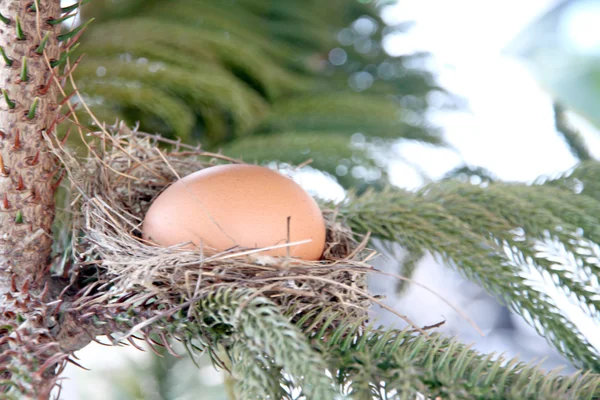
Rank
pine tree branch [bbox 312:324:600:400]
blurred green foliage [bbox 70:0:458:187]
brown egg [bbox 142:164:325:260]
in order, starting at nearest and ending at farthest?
pine tree branch [bbox 312:324:600:400] → brown egg [bbox 142:164:325:260] → blurred green foliage [bbox 70:0:458:187]

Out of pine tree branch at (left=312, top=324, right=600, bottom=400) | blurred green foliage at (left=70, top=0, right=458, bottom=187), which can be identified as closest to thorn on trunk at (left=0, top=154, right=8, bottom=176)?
pine tree branch at (left=312, top=324, right=600, bottom=400)

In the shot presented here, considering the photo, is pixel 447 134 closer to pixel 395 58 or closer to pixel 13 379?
pixel 395 58

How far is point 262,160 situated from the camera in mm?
857

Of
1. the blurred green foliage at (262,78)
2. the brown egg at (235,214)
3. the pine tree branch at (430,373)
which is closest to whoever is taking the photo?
the pine tree branch at (430,373)

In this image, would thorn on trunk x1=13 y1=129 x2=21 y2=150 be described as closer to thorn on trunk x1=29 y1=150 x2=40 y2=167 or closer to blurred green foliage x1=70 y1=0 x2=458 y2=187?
thorn on trunk x1=29 y1=150 x2=40 y2=167

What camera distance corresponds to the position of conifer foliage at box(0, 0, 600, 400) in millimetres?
322

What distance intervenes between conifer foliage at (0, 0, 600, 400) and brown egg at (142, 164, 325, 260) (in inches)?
3.1

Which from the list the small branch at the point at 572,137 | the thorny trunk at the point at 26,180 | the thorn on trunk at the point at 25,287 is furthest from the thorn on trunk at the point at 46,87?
the small branch at the point at 572,137

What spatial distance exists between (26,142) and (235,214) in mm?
182

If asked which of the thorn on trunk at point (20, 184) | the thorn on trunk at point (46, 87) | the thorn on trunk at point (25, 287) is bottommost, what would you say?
the thorn on trunk at point (25, 287)

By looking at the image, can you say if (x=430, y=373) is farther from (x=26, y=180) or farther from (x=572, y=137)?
(x=572, y=137)

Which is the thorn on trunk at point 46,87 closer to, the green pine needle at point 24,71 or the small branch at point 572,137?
the green pine needle at point 24,71

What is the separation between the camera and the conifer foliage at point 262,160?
32 cm

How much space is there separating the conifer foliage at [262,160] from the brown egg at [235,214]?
0.08 metres
